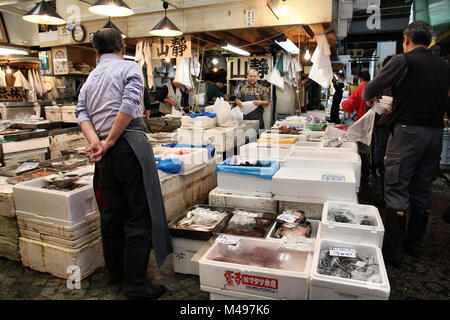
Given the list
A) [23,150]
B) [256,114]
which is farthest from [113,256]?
[256,114]

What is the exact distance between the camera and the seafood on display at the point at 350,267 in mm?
2141

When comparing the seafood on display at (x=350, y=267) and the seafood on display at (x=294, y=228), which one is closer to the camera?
the seafood on display at (x=350, y=267)

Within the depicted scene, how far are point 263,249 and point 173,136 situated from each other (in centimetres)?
385

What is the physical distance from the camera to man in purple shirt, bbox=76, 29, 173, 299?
105 inches

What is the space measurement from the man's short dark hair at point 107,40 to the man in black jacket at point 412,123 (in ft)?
8.44

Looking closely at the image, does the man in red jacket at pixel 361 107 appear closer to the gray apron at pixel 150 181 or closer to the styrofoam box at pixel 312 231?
the styrofoam box at pixel 312 231

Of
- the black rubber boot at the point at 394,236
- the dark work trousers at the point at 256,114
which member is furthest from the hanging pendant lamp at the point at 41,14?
the black rubber boot at the point at 394,236

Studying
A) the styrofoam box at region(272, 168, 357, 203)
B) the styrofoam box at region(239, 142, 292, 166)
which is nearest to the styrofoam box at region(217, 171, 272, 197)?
the styrofoam box at region(272, 168, 357, 203)

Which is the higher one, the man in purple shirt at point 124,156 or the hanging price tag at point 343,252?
the man in purple shirt at point 124,156

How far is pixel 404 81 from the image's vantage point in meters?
3.25

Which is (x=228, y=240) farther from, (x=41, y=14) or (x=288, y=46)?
(x=288, y=46)

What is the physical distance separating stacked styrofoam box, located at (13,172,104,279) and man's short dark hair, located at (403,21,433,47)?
366 centimetres

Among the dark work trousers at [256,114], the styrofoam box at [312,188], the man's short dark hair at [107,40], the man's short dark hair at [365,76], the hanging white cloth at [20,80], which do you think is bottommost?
the styrofoam box at [312,188]

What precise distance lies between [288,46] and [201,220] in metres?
6.77
